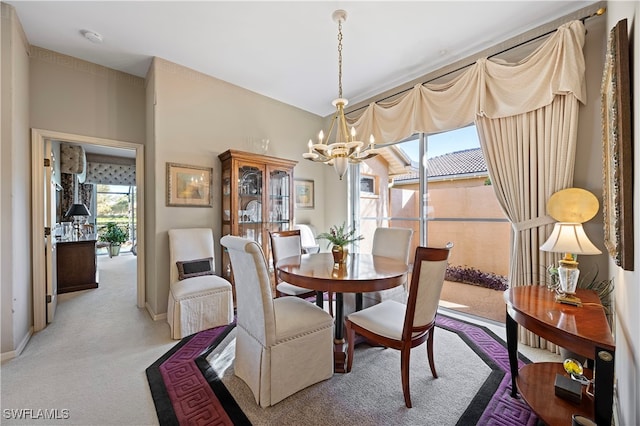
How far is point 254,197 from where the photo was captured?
3.55 metres

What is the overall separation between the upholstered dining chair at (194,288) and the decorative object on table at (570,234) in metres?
2.87

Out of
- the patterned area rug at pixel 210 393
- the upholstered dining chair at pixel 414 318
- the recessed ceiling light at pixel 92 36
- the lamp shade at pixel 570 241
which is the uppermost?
the recessed ceiling light at pixel 92 36

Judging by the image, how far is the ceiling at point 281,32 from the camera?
89.3 inches

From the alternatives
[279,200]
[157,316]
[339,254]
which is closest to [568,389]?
[339,254]

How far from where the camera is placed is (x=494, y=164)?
108 inches

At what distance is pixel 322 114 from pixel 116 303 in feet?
14.2

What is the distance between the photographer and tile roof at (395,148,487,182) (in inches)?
126

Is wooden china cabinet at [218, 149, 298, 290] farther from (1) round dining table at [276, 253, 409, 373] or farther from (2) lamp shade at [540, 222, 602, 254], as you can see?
(2) lamp shade at [540, 222, 602, 254]

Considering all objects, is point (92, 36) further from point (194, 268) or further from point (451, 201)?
point (451, 201)

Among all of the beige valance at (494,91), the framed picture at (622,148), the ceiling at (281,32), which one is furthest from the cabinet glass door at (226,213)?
the framed picture at (622,148)

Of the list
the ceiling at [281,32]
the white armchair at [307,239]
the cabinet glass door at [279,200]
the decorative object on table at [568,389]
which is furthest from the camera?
the white armchair at [307,239]

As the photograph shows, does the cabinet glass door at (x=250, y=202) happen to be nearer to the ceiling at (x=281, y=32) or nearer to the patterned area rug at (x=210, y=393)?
the ceiling at (x=281, y=32)

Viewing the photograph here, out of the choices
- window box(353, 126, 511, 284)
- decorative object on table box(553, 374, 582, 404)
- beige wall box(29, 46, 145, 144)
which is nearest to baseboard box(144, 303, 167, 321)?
beige wall box(29, 46, 145, 144)

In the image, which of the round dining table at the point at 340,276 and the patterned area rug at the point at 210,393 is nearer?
the patterned area rug at the point at 210,393
